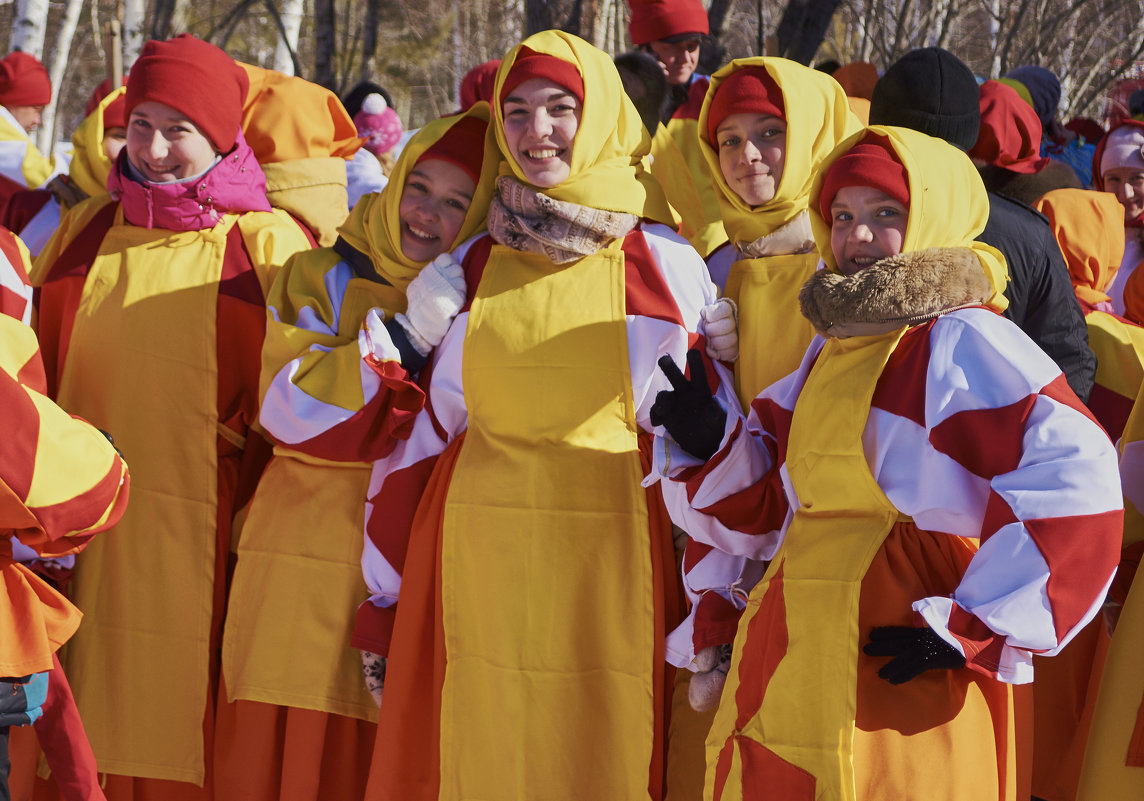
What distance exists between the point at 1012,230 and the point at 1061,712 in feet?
4.29

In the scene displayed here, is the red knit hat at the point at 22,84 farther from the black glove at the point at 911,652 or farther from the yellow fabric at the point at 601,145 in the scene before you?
the black glove at the point at 911,652

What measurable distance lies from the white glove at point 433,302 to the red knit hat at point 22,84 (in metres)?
4.23

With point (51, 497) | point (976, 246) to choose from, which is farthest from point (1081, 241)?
point (51, 497)

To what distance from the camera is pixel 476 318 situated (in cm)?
317

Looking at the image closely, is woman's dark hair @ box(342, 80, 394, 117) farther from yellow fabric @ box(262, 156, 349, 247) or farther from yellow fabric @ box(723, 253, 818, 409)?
yellow fabric @ box(723, 253, 818, 409)

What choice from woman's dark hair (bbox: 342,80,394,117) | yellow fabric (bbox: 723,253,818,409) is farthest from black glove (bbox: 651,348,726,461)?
woman's dark hair (bbox: 342,80,394,117)

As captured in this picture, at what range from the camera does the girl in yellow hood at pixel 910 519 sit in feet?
6.84

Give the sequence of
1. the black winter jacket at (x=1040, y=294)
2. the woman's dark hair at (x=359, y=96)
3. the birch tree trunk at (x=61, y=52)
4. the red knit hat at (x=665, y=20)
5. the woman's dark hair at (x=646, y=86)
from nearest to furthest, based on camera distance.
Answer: the black winter jacket at (x=1040, y=294) → the woman's dark hair at (x=646, y=86) → the red knit hat at (x=665, y=20) → the woman's dark hair at (x=359, y=96) → the birch tree trunk at (x=61, y=52)

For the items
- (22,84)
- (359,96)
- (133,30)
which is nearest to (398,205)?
(359,96)

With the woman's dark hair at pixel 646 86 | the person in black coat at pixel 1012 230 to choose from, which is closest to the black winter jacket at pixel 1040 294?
the person in black coat at pixel 1012 230

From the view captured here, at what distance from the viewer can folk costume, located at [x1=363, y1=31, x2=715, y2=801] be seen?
306 cm

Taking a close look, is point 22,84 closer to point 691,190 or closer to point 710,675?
point 691,190

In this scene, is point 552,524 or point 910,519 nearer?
point 910,519

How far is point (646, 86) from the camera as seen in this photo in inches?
183
